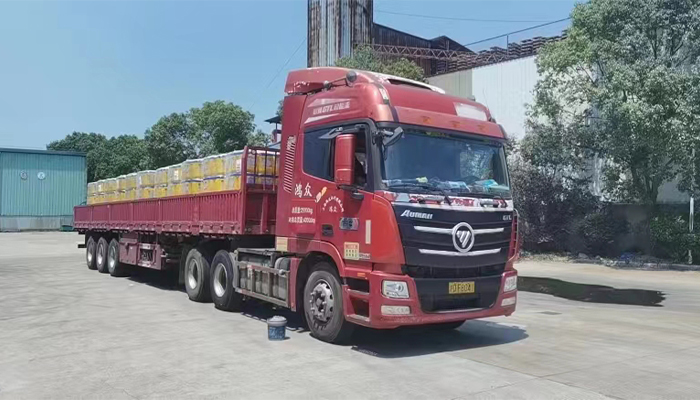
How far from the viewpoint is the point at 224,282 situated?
36.7 ft

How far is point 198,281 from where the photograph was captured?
39.5 feet

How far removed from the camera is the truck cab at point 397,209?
23.5 feet

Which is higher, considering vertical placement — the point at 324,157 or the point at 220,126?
the point at 220,126

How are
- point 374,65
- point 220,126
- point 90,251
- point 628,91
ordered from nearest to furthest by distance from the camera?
1. point 628,91
2. point 90,251
3. point 374,65
4. point 220,126

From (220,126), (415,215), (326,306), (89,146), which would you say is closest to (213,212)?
(326,306)

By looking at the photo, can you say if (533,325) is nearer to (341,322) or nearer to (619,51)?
(341,322)

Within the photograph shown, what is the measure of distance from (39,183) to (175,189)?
47.5 metres

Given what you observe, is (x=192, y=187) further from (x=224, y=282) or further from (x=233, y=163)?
(x=224, y=282)

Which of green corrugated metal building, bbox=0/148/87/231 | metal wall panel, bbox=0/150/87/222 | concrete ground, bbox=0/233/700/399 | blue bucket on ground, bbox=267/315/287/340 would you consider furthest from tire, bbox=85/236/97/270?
metal wall panel, bbox=0/150/87/222

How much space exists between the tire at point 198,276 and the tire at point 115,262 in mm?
5775

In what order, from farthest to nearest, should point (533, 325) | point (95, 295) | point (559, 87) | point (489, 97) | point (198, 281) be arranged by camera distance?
point (489, 97)
point (559, 87)
point (95, 295)
point (198, 281)
point (533, 325)

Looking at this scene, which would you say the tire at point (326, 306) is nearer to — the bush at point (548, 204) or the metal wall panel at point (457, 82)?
the bush at point (548, 204)

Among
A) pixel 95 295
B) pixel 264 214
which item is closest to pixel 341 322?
pixel 264 214

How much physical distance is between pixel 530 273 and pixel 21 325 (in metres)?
15.4
